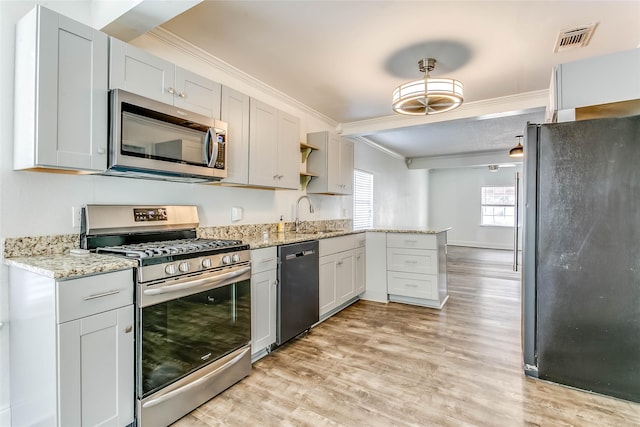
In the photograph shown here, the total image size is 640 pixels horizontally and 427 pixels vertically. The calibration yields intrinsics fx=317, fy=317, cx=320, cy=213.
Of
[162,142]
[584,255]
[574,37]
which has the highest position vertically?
[574,37]

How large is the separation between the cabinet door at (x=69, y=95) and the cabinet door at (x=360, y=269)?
115 inches

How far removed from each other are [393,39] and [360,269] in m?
2.63

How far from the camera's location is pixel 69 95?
1.63m

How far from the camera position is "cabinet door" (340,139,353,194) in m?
4.19

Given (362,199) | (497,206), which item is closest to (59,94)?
(362,199)

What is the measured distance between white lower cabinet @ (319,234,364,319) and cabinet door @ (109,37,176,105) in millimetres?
1866

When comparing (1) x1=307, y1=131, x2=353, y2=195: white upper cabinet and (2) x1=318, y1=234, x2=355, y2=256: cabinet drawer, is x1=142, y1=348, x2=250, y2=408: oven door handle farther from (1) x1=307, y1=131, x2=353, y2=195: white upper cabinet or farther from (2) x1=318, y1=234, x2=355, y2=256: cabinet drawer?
(1) x1=307, y1=131, x2=353, y2=195: white upper cabinet

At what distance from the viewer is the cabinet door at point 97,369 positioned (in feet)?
4.50

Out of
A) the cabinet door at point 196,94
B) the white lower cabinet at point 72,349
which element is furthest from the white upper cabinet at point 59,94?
the white lower cabinet at point 72,349

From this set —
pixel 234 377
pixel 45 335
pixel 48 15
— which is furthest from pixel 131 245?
pixel 48 15

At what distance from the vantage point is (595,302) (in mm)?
2057

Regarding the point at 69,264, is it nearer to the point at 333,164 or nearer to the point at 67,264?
the point at 67,264

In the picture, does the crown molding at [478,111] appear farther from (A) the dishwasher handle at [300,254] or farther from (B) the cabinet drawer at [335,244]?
(A) the dishwasher handle at [300,254]

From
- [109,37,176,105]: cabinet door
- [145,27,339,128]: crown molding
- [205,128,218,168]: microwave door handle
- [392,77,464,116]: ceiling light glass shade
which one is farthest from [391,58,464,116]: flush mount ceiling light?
[109,37,176,105]: cabinet door
